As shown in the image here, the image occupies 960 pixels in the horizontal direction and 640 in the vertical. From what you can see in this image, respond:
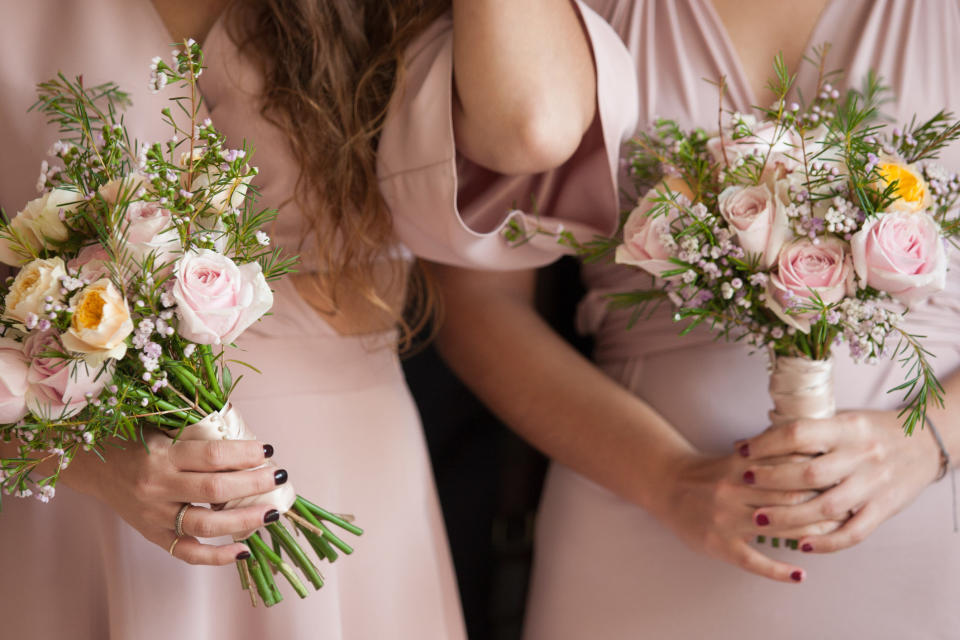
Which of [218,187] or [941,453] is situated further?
[941,453]

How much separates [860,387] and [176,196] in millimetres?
1149

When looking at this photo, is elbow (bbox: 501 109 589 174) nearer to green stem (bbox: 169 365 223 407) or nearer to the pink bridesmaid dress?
the pink bridesmaid dress

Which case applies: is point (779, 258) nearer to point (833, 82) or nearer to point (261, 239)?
point (833, 82)

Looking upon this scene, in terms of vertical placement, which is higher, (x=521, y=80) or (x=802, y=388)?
(x=521, y=80)

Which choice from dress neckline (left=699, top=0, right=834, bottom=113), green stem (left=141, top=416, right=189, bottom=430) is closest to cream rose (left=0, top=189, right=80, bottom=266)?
green stem (left=141, top=416, right=189, bottom=430)

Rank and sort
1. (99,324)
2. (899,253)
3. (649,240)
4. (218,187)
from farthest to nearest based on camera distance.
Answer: (649,240) < (899,253) < (218,187) < (99,324)

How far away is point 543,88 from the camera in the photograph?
1.33m

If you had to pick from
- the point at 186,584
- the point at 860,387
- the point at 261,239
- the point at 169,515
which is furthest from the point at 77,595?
the point at 860,387

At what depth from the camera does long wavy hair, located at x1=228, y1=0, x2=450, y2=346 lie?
4.48ft

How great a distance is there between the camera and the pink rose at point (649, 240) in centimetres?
125

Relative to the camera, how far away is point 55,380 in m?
0.98

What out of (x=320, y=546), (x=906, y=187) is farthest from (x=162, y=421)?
(x=906, y=187)

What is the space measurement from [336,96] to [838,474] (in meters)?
0.98

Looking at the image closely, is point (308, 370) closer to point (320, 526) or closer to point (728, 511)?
point (320, 526)
